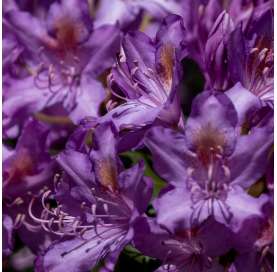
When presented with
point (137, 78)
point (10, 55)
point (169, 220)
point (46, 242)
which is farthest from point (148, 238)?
point (10, 55)

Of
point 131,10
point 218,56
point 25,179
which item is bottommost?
point 25,179

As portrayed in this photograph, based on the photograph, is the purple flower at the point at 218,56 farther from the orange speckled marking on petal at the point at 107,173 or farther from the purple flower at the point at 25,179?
the purple flower at the point at 25,179

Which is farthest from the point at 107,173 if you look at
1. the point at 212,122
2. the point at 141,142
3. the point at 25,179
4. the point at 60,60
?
the point at 60,60

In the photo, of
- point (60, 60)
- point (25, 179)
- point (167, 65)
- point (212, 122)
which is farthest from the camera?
point (60, 60)

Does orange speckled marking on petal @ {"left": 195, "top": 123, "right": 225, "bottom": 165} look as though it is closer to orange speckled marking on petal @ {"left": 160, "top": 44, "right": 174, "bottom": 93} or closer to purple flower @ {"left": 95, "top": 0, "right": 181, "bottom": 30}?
orange speckled marking on petal @ {"left": 160, "top": 44, "right": 174, "bottom": 93}

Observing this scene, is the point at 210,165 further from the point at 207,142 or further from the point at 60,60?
the point at 60,60

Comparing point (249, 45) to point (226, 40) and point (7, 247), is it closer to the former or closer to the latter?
point (226, 40)
